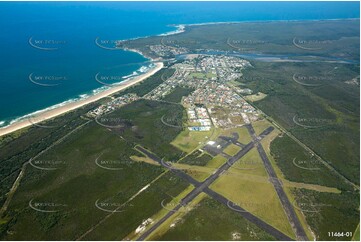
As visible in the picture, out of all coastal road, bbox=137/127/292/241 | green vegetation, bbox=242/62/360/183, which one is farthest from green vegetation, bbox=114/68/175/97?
coastal road, bbox=137/127/292/241

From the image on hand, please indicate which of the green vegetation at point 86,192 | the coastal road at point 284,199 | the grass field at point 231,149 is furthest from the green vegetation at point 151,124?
the coastal road at point 284,199

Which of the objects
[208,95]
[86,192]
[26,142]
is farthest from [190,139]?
[26,142]

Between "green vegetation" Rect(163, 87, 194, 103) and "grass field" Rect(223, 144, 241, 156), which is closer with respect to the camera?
"grass field" Rect(223, 144, 241, 156)

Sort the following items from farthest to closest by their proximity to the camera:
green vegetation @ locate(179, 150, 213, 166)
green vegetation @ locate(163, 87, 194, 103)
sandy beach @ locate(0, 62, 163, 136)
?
green vegetation @ locate(163, 87, 194, 103)
sandy beach @ locate(0, 62, 163, 136)
green vegetation @ locate(179, 150, 213, 166)

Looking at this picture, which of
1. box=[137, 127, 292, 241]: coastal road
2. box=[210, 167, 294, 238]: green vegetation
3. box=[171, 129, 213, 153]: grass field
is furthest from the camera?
box=[171, 129, 213, 153]: grass field

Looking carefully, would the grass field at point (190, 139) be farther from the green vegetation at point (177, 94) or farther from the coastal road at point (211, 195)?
the green vegetation at point (177, 94)

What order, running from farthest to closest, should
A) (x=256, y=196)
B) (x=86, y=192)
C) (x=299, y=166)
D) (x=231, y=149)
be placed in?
(x=231, y=149) → (x=299, y=166) → (x=86, y=192) → (x=256, y=196)

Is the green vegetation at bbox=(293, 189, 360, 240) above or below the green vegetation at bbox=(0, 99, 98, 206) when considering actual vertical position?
below

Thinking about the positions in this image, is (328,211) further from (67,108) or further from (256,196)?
(67,108)

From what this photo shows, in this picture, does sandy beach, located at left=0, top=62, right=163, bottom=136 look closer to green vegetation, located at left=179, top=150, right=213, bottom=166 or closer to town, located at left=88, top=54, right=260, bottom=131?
town, located at left=88, top=54, right=260, bottom=131
